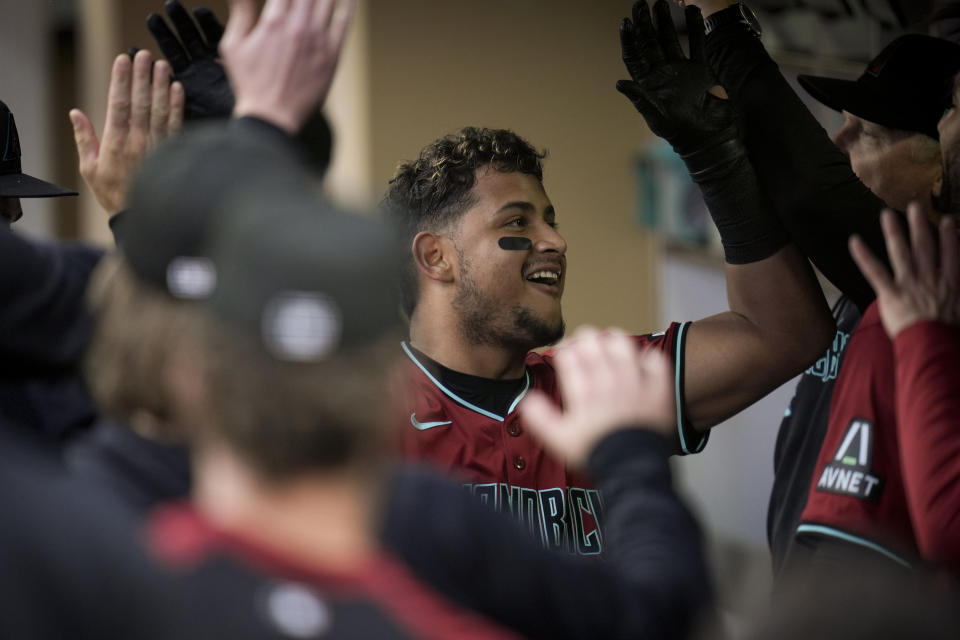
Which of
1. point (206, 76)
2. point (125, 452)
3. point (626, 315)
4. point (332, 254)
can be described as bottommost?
point (626, 315)

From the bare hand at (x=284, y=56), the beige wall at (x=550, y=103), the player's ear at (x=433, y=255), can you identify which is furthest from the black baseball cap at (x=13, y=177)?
the beige wall at (x=550, y=103)

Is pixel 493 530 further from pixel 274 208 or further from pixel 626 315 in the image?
pixel 626 315

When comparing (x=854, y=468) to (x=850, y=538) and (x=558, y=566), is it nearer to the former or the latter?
(x=850, y=538)

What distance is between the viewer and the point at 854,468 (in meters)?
1.82

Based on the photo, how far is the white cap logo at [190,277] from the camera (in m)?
0.88

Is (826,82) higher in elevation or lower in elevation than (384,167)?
higher

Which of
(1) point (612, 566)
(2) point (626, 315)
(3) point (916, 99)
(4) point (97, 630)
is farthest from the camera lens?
(2) point (626, 315)

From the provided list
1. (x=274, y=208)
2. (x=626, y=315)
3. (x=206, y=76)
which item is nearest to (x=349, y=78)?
(x=626, y=315)

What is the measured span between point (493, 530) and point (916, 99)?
59.3 inches

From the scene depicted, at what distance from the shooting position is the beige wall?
16.6 feet

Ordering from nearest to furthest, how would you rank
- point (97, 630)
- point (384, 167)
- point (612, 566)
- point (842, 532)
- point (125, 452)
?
1. point (97, 630)
2. point (125, 452)
3. point (612, 566)
4. point (842, 532)
5. point (384, 167)

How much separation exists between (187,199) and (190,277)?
0.21 feet

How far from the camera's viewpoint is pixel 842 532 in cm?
179

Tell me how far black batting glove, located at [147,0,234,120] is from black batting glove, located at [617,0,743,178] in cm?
73
